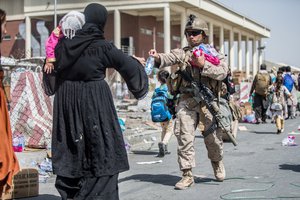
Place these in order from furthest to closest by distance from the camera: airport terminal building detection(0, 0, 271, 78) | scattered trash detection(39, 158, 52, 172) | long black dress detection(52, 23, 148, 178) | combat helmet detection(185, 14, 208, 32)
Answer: airport terminal building detection(0, 0, 271, 78) → scattered trash detection(39, 158, 52, 172) → combat helmet detection(185, 14, 208, 32) → long black dress detection(52, 23, 148, 178)

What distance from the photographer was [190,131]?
633cm

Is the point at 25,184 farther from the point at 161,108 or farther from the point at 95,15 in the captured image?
the point at 161,108

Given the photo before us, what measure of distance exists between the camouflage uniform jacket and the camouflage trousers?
0.28 metres

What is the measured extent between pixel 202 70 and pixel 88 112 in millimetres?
2143

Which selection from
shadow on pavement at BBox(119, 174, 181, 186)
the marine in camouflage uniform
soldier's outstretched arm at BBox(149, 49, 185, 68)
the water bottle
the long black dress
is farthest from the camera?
shadow on pavement at BBox(119, 174, 181, 186)

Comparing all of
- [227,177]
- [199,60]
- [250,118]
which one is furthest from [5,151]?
[250,118]

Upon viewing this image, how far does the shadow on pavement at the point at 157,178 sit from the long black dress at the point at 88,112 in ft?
7.99

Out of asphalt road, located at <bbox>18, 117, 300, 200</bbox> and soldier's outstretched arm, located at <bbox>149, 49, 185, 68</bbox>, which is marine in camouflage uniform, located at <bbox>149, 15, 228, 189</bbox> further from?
asphalt road, located at <bbox>18, 117, 300, 200</bbox>

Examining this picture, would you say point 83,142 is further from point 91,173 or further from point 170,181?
point 170,181

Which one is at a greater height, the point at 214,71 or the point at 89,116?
the point at 214,71

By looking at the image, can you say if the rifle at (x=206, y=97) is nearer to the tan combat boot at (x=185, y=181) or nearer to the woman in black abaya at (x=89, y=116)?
the tan combat boot at (x=185, y=181)

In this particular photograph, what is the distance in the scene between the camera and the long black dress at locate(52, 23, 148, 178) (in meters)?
4.45

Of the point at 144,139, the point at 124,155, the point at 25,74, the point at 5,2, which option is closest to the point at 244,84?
the point at 144,139

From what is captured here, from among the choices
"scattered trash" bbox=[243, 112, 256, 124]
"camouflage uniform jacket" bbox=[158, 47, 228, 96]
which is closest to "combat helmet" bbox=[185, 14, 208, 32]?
"camouflage uniform jacket" bbox=[158, 47, 228, 96]
